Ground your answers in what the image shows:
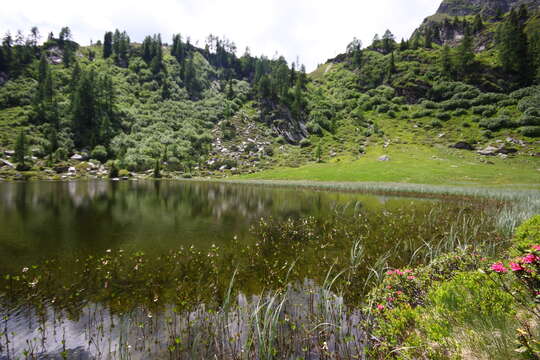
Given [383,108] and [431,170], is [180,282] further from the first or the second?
[383,108]

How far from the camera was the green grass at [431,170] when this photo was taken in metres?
57.8

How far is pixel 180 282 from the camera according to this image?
854 centimetres

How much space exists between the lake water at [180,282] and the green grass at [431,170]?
50272mm

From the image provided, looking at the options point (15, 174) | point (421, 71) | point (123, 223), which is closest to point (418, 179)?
point (123, 223)

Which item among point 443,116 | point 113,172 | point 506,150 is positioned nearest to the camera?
point 506,150

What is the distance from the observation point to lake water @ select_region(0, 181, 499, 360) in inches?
215

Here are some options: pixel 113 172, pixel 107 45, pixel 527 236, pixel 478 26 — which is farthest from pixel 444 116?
pixel 107 45

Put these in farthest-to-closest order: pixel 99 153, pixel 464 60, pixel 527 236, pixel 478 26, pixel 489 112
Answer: pixel 478 26 → pixel 464 60 → pixel 489 112 → pixel 99 153 → pixel 527 236

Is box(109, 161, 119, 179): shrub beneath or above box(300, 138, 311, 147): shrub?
beneath

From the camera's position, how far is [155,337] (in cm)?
575

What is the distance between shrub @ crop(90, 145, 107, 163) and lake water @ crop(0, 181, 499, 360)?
89891 mm

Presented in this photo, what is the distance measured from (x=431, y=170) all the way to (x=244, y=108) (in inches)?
4230

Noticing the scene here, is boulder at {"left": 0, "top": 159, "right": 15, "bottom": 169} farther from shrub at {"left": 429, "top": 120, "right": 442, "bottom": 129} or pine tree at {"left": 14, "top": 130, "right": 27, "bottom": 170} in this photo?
shrub at {"left": 429, "top": 120, "right": 442, "bottom": 129}

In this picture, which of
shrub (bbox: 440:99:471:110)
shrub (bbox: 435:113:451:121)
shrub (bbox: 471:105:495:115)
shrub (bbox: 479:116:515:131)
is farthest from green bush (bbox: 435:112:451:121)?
shrub (bbox: 479:116:515:131)
